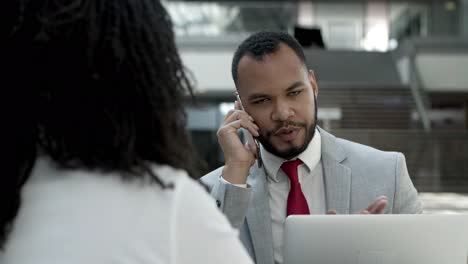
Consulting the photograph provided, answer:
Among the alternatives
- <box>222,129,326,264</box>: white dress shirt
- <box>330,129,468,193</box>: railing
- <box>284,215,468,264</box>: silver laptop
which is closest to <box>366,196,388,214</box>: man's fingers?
<box>284,215,468,264</box>: silver laptop

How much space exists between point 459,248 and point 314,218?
369 millimetres

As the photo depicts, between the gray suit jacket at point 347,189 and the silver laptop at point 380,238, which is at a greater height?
the silver laptop at point 380,238

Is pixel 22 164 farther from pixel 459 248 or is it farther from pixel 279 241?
pixel 279 241

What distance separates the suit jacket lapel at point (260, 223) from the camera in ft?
6.91

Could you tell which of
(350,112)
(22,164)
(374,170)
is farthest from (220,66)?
(22,164)

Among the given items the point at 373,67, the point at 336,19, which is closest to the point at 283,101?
the point at 373,67

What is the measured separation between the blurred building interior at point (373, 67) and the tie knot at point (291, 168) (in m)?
10.00

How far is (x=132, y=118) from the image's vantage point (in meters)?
0.88

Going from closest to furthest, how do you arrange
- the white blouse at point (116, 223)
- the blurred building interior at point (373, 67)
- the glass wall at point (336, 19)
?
the white blouse at point (116, 223) < the blurred building interior at point (373, 67) < the glass wall at point (336, 19)

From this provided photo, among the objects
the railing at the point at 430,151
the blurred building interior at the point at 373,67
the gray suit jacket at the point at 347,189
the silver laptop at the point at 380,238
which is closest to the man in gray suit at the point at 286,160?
the gray suit jacket at the point at 347,189

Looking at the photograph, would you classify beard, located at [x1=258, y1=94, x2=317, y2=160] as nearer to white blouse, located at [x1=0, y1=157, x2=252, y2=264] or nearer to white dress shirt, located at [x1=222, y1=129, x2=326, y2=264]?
white dress shirt, located at [x1=222, y1=129, x2=326, y2=264]

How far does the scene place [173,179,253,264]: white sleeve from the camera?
86 cm

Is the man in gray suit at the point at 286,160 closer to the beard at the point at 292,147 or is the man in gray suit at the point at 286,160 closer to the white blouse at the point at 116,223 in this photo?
the beard at the point at 292,147

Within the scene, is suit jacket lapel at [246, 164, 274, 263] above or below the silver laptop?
below
